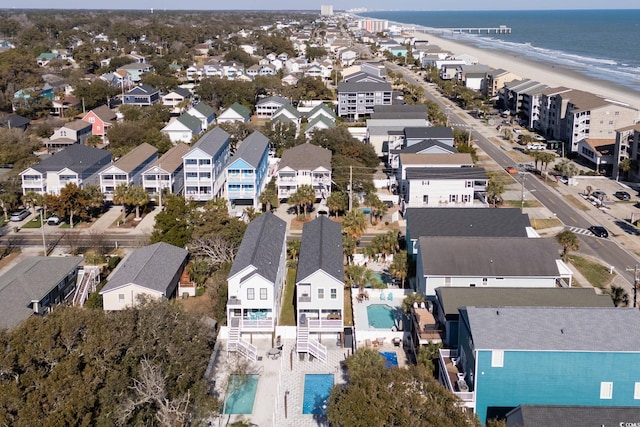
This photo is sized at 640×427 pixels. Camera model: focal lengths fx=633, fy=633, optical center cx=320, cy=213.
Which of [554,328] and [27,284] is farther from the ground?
[554,328]

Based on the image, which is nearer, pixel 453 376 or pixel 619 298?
pixel 453 376

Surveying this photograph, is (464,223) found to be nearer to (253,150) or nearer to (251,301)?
(251,301)

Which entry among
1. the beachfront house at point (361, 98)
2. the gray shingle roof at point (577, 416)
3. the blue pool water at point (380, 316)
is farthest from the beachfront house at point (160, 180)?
the beachfront house at point (361, 98)

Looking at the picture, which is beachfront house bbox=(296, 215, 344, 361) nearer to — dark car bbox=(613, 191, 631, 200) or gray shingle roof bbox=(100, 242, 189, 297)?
gray shingle roof bbox=(100, 242, 189, 297)

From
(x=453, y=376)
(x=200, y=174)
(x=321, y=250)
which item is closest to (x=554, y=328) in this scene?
(x=453, y=376)

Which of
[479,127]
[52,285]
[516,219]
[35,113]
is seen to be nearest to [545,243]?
[516,219]

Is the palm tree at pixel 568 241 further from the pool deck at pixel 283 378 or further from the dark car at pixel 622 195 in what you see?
the pool deck at pixel 283 378
